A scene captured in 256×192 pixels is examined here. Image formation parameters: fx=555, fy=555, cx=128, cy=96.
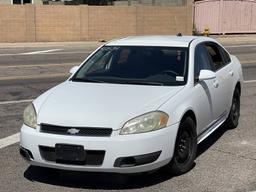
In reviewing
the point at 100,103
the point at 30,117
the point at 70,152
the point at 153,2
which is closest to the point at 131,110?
the point at 100,103

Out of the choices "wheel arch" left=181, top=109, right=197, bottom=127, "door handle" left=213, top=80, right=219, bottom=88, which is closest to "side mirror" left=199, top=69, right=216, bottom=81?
"wheel arch" left=181, top=109, right=197, bottom=127

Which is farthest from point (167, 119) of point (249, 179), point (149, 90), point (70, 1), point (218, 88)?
point (70, 1)

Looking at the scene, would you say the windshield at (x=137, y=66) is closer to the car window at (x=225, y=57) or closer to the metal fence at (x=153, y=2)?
the car window at (x=225, y=57)

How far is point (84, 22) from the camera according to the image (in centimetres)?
3319

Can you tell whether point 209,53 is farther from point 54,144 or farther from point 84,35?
point 84,35

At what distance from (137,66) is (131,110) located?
4.27 ft

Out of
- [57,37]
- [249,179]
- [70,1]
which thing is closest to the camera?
[249,179]

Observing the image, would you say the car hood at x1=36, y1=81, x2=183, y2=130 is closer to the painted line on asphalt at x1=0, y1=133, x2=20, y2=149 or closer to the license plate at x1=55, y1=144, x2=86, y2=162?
the license plate at x1=55, y1=144, x2=86, y2=162

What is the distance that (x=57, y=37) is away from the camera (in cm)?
3266

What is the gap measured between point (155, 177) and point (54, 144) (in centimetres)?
124

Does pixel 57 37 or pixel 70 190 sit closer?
pixel 70 190

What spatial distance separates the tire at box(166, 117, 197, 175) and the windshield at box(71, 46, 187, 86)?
600 millimetres

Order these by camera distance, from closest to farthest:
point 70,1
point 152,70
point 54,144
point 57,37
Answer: point 54,144, point 152,70, point 57,37, point 70,1

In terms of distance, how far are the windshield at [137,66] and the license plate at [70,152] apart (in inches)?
56.1
